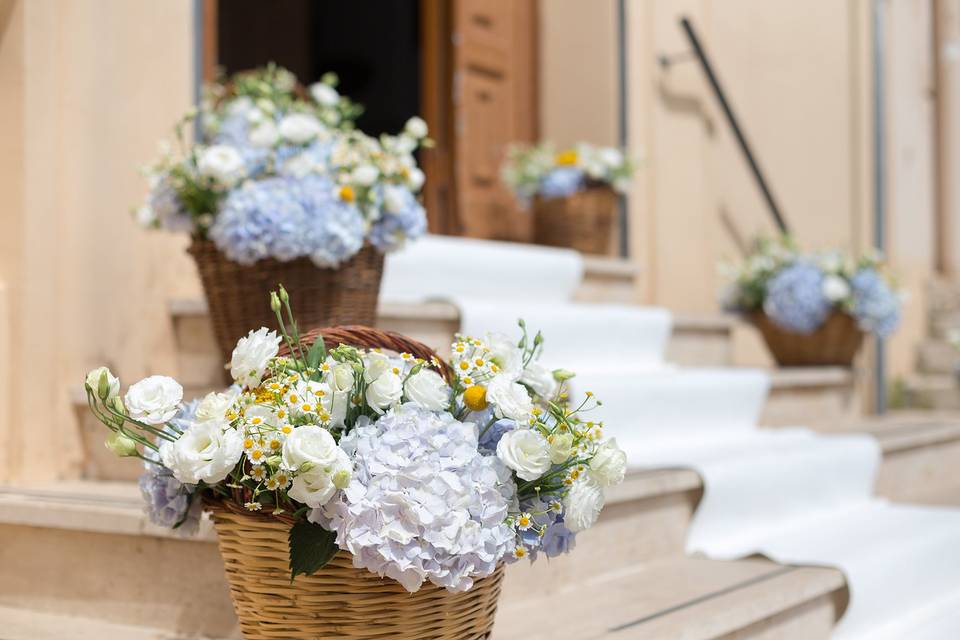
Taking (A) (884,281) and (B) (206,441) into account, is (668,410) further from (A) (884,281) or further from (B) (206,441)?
(B) (206,441)

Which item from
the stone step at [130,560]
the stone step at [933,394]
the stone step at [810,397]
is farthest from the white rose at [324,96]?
the stone step at [933,394]

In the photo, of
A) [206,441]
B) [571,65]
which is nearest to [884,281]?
[571,65]

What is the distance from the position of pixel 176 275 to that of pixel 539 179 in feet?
6.87

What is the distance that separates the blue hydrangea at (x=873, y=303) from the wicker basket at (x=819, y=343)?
0.20 feet

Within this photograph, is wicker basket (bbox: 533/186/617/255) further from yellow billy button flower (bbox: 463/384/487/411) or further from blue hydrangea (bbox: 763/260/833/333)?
yellow billy button flower (bbox: 463/384/487/411)

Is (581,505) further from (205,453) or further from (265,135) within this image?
(265,135)

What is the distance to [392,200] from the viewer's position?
207cm

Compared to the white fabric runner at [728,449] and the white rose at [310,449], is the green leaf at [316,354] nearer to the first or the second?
the white rose at [310,449]

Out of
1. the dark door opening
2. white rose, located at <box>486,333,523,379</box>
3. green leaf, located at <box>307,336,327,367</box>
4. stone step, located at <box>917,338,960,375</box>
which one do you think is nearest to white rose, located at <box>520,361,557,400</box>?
white rose, located at <box>486,333,523,379</box>

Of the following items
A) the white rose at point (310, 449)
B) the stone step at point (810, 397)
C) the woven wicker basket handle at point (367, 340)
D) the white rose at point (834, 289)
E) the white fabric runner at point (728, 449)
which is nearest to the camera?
the white rose at point (310, 449)

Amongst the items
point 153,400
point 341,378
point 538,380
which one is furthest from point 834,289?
point 153,400

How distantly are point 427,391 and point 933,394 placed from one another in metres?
4.75

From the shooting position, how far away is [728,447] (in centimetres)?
272

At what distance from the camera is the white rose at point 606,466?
1.25 m
